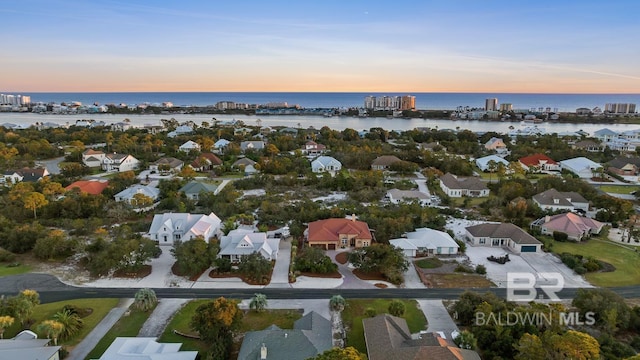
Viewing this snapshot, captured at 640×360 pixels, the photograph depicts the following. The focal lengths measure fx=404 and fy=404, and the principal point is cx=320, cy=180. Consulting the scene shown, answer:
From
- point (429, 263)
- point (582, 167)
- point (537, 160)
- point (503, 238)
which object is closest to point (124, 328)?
point (429, 263)

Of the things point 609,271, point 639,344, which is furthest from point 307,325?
point 609,271

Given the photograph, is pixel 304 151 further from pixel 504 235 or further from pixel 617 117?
pixel 617 117

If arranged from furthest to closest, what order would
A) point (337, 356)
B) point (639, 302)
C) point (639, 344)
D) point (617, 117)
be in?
point (617, 117), point (639, 302), point (639, 344), point (337, 356)

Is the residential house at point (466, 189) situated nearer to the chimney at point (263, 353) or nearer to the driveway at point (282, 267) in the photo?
the driveway at point (282, 267)

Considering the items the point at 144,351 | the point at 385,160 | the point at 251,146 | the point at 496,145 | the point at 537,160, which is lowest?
the point at 144,351

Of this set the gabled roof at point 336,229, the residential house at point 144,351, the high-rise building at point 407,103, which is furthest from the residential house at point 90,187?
the high-rise building at point 407,103

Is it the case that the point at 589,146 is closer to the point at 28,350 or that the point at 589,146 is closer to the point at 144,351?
the point at 144,351

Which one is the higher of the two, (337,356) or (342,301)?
(337,356)
